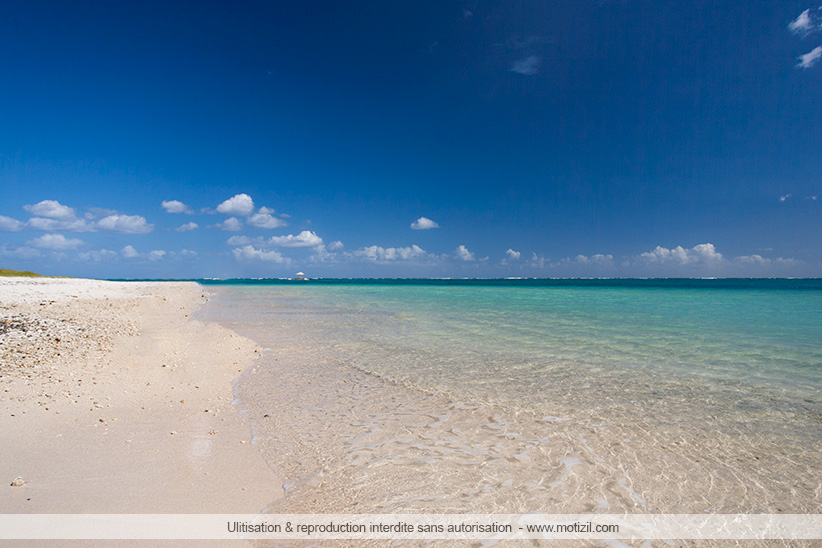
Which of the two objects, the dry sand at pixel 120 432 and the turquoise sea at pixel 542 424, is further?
the turquoise sea at pixel 542 424

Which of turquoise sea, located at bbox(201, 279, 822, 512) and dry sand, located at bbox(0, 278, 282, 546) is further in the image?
turquoise sea, located at bbox(201, 279, 822, 512)

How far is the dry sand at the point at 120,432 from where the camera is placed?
3754mm

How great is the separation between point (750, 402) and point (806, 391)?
1.88 meters

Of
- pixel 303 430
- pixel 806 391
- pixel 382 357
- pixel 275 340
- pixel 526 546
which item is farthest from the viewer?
pixel 275 340

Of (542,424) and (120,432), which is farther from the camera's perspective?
(542,424)

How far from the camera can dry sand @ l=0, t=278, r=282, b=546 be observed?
3754 millimetres

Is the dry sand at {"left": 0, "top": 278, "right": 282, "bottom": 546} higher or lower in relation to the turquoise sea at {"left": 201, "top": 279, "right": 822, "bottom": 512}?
higher

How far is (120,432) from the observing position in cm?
525

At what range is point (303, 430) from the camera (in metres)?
5.73

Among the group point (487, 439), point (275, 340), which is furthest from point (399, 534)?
point (275, 340)

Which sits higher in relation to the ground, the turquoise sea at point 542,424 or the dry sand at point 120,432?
the dry sand at point 120,432

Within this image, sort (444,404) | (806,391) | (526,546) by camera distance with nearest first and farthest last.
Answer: (526,546) < (444,404) < (806,391)

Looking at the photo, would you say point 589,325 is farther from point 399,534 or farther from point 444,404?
point 399,534

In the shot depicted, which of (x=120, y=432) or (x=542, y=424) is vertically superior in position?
(x=120, y=432)
